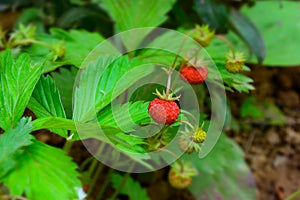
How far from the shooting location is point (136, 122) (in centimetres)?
72

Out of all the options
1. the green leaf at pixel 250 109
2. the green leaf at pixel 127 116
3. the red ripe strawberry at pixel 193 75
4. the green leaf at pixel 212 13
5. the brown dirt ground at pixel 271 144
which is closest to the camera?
the green leaf at pixel 127 116

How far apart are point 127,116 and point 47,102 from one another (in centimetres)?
12

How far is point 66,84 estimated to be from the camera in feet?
3.15

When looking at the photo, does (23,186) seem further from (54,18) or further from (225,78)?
(54,18)

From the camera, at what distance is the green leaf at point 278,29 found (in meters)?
1.68

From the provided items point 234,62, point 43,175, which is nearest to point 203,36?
point 234,62

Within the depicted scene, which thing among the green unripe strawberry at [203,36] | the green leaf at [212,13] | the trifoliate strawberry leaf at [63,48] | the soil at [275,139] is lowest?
the soil at [275,139]

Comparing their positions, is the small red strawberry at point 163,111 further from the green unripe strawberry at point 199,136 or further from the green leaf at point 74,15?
the green leaf at point 74,15

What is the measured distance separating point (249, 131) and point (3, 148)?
46.8 inches

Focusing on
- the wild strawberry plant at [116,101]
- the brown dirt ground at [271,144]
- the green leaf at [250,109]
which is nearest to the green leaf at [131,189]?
the wild strawberry plant at [116,101]

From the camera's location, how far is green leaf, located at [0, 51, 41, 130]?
2.31ft

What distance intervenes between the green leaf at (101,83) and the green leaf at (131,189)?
1.34ft

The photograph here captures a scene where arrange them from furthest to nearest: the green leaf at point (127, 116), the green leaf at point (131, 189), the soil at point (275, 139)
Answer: the soil at point (275, 139) → the green leaf at point (131, 189) → the green leaf at point (127, 116)

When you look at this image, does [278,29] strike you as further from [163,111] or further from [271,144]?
[163,111]
